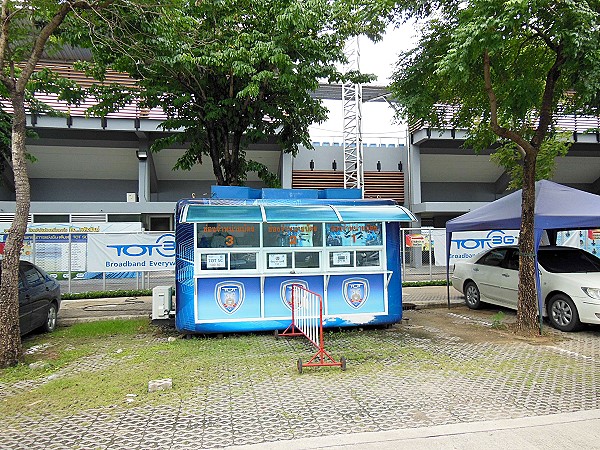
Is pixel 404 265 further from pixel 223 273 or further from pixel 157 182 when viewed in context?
pixel 157 182

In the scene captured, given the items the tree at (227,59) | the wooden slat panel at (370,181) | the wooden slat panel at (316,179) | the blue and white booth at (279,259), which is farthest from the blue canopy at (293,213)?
the wooden slat panel at (370,181)

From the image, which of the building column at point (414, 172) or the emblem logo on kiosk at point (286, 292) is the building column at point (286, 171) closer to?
the building column at point (414, 172)

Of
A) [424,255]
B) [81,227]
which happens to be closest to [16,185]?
[81,227]

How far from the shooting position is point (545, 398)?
4.89 meters

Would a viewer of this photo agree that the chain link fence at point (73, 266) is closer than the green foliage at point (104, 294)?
No

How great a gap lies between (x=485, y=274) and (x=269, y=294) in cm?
553

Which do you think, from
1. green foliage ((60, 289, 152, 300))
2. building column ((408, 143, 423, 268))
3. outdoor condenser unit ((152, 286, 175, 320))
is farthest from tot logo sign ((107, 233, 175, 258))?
building column ((408, 143, 423, 268))

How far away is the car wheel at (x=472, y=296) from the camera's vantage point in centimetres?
1084

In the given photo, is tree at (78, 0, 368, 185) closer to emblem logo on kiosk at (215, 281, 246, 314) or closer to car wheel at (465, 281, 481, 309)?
emblem logo on kiosk at (215, 281, 246, 314)

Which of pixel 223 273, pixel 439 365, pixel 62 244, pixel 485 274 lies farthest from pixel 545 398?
pixel 62 244

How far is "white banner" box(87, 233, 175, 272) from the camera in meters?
13.4

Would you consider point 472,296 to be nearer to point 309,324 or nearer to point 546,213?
point 546,213

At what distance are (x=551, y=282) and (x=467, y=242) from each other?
820 cm

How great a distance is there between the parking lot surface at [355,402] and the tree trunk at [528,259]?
843mm
